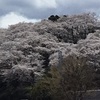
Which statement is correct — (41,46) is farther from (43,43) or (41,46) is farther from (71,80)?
(71,80)

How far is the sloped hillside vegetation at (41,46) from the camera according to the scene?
4303 centimetres

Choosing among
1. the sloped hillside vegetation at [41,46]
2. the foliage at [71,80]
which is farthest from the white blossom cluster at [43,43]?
the foliage at [71,80]

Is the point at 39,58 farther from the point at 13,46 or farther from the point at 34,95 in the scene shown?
the point at 34,95

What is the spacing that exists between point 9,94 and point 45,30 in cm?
1536

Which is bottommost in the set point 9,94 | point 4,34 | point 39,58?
point 9,94

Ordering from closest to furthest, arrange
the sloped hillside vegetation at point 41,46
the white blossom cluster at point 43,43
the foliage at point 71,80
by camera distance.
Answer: the foliage at point 71,80 → the sloped hillside vegetation at point 41,46 → the white blossom cluster at point 43,43

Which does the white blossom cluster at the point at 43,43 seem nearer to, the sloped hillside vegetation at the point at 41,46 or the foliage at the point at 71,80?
the sloped hillside vegetation at the point at 41,46

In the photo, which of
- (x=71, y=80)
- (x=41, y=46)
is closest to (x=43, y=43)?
(x=41, y=46)

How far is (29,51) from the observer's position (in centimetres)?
4784

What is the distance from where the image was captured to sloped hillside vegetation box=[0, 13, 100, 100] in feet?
141

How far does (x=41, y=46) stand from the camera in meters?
49.4

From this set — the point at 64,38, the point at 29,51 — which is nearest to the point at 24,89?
the point at 29,51

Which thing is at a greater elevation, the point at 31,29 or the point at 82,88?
the point at 31,29

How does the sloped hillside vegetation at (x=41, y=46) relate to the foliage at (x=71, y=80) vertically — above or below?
above
